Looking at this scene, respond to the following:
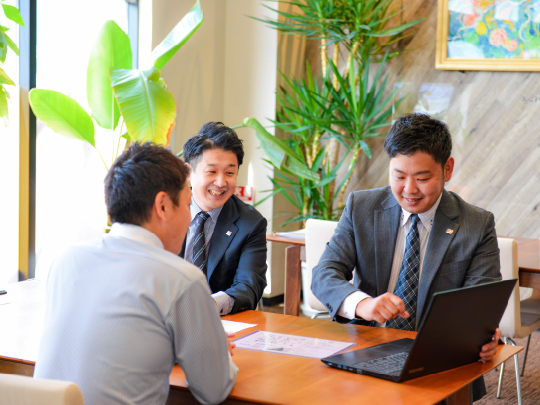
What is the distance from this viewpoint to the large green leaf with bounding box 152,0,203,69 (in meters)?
3.44

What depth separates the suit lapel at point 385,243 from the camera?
2.04m

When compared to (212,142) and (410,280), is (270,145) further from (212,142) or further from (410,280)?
(410,280)

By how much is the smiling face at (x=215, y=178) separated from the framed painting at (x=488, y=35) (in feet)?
→ 9.50

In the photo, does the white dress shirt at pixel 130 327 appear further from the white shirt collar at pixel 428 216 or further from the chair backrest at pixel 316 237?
the chair backrest at pixel 316 237

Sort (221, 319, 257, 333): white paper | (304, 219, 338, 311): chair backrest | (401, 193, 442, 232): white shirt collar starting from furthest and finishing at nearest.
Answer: (304, 219, 338, 311): chair backrest
(401, 193, 442, 232): white shirt collar
(221, 319, 257, 333): white paper

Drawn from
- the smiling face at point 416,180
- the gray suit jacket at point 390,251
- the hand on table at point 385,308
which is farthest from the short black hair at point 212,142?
the hand on table at point 385,308

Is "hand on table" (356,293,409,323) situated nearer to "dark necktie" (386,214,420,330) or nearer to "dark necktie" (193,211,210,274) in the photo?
"dark necktie" (386,214,420,330)

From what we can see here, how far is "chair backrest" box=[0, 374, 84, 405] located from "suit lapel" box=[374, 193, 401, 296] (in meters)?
1.22

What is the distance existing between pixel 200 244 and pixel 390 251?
2.19 ft

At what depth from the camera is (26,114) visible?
138 inches

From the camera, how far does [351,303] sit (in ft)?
6.04

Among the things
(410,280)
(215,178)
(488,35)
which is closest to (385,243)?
(410,280)

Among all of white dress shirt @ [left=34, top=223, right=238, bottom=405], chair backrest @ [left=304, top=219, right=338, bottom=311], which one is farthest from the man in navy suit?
white dress shirt @ [left=34, top=223, right=238, bottom=405]

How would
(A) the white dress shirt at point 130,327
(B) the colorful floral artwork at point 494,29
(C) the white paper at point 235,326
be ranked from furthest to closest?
1. (B) the colorful floral artwork at point 494,29
2. (C) the white paper at point 235,326
3. (A) the white dress shirt at point 130,327
